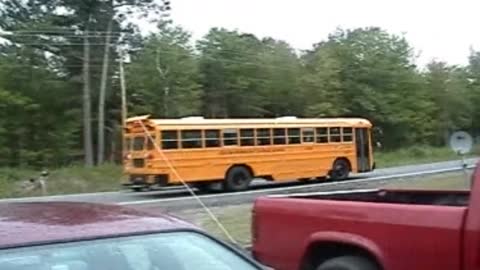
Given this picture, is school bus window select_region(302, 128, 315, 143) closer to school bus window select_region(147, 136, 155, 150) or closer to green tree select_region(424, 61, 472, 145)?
school bus window select_region(147, 136, 155, 150)

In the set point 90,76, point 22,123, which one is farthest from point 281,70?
point 22,123

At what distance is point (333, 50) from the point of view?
64312 mm

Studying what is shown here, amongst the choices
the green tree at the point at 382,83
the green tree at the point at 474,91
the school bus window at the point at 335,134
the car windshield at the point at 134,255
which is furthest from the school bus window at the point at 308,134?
the green tree at the point at 474,91

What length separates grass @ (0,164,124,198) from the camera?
110 ft

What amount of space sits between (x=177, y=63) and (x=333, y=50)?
55.5 ft

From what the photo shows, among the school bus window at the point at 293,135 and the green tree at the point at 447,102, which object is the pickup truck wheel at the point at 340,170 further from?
the green tree at the point at 447,102

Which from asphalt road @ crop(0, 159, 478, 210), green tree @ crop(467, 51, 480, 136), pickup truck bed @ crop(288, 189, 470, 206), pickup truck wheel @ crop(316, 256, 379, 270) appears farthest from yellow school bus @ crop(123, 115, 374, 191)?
green tree @ crop(467, 51, 480, 136)

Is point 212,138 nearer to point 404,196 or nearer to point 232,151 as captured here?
point 232,151

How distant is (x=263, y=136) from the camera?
3030cm

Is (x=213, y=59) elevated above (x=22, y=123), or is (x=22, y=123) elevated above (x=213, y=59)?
(x=213, y=59)

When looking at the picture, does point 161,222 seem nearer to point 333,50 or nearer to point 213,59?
point 213,59

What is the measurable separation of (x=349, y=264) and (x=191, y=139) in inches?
834

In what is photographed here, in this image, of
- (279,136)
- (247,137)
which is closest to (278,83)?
(279,136)

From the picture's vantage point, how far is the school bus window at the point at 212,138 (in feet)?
93.2
